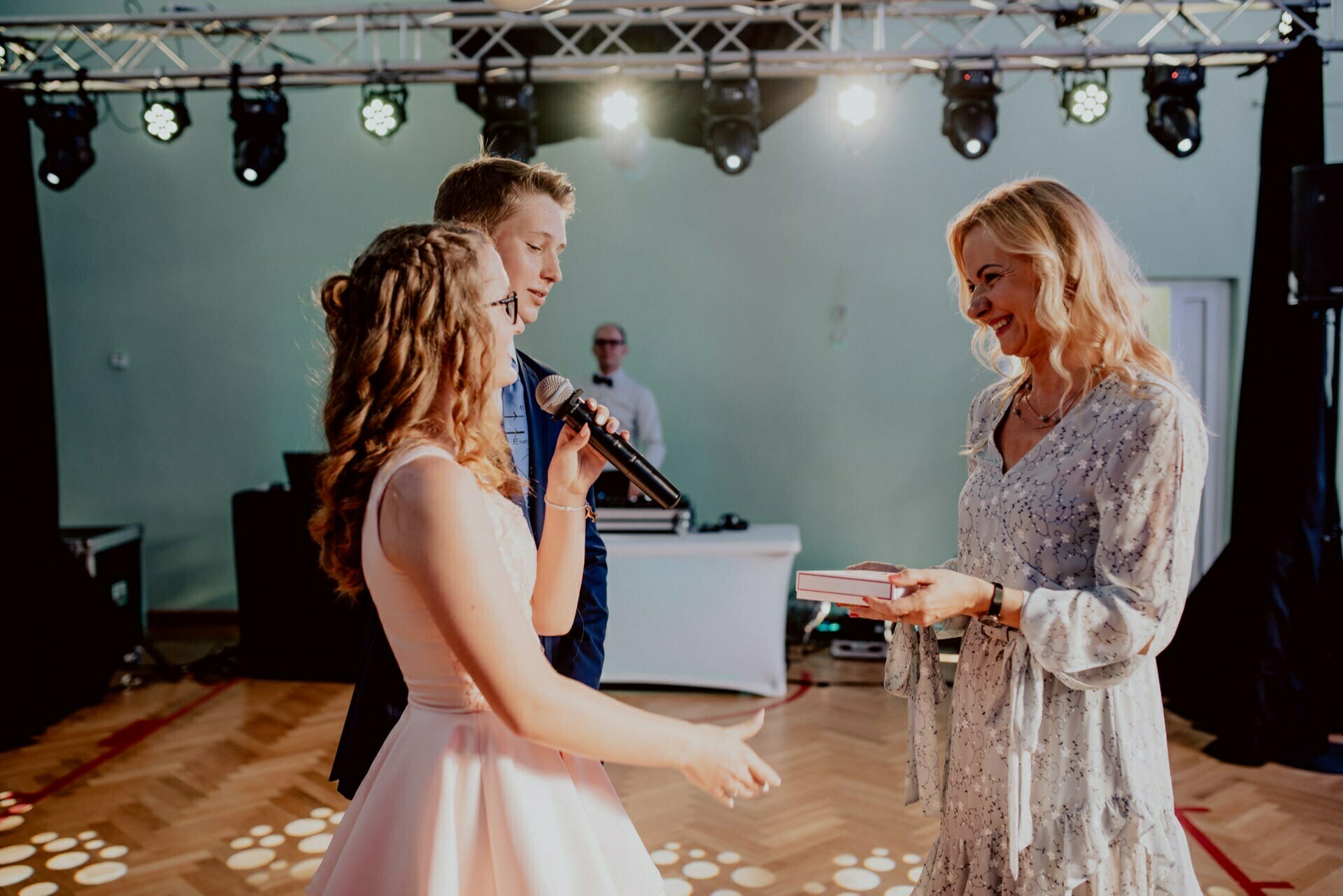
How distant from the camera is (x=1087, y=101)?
4578mm

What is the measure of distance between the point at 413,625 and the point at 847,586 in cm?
67

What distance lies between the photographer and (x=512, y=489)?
1510 mm

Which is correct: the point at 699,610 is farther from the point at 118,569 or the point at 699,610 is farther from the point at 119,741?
the point at 118,569

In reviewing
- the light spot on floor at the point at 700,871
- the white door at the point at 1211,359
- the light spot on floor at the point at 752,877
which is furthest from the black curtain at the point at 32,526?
the white door at the point at 1211,359

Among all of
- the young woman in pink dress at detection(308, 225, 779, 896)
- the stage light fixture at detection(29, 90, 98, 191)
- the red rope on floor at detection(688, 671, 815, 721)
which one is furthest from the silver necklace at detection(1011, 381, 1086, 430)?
the stage light fixture at detection(29, 90, 98, 191)

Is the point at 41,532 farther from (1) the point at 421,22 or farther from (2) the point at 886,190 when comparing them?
(2) the point at 886,190

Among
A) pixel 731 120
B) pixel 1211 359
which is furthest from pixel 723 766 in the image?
pixel 1211 359

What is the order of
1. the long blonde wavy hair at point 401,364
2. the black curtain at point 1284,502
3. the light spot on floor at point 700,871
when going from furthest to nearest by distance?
the black curtain at point 1284,502 < the light spot on floor at point 700,871 < the long blonde wavy hair at point 401,364

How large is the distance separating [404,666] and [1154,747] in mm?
1167

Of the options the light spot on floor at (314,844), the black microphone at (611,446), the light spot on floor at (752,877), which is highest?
the black microphone at (611,446)

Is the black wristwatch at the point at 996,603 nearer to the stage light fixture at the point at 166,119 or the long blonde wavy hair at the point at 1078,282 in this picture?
the long blonde wavy hair at the point at 1078,282

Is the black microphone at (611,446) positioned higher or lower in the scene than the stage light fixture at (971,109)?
lower

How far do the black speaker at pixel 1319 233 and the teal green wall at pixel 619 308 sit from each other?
7.65 ft

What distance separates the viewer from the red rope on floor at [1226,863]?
9.70ft
